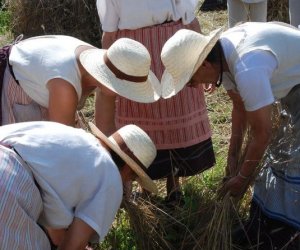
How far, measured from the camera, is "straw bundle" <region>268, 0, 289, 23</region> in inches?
237

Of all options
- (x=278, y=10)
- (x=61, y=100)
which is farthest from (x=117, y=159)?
(x=278, y=10)

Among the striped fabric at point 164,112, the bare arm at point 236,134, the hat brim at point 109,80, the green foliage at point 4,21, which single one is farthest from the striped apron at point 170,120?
the green foliage at point 4,21

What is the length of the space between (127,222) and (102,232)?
0.80 meters

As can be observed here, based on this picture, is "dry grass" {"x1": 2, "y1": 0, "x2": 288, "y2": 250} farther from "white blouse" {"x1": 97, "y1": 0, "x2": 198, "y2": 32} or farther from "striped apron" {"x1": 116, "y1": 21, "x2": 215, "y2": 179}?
"white blouse" {"x1": 97, "y1": 0, "x2": 198, "y2": 32}

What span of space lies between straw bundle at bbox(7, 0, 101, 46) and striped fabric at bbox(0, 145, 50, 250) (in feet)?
13.7

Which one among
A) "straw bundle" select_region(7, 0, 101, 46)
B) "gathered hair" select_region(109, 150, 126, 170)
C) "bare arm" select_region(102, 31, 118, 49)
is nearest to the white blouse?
"bare arm" select_region(102, 31, 118, 49)

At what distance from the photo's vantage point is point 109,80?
101 inches

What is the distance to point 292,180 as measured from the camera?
2.61 m

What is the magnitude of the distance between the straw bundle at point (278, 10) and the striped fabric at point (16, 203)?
4396 millimetres

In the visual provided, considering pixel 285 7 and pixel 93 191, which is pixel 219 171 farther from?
pixel 285 7

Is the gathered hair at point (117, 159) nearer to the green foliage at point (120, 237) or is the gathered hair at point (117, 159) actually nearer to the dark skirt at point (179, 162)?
the green foliage at point (120, 237)

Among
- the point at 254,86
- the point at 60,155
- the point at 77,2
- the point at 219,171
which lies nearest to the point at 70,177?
the point at 60,155

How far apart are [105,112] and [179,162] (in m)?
0.52

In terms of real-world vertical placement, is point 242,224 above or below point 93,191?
below
